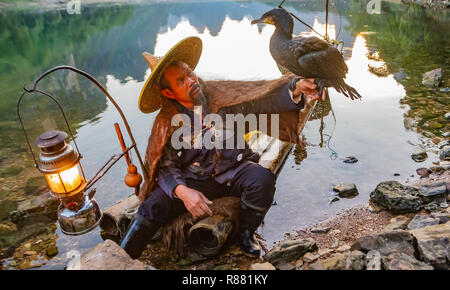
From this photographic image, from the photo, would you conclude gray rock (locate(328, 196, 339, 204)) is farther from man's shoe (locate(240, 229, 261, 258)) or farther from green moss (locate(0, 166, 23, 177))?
green moss (locate(0, 166, 23, 177))

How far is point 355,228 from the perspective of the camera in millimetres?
4562

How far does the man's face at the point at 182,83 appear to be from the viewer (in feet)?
11.4

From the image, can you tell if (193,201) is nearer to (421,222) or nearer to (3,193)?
(421,222)

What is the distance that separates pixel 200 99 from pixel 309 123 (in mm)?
5518

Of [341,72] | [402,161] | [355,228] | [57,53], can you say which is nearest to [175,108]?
[341,72]

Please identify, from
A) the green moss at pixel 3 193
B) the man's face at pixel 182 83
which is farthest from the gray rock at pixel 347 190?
the green moss at pixel 3 193

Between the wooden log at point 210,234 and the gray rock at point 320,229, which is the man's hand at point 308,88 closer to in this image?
the wooden log at point 210,234

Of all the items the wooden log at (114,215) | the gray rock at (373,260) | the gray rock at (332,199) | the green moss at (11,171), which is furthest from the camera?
the green moss at (11,171)

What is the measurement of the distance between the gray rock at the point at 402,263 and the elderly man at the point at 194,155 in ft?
4.32

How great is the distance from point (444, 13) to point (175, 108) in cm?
2839

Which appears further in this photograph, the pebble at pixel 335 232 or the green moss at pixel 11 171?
the green moss at pixel 11 171

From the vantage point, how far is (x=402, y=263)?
2.91 meters

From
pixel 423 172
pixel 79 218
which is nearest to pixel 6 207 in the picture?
pixel 79 218

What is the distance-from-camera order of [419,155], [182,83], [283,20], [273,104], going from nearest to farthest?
[283,20] < [182,83] < [273,104] < [419,155]
